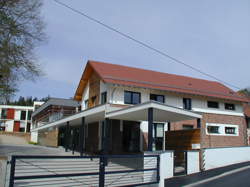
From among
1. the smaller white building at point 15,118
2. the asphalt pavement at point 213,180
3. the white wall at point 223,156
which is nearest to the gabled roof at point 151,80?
the white wall at point 223,156

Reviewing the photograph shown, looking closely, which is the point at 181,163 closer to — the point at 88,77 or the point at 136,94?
the point at 136,94

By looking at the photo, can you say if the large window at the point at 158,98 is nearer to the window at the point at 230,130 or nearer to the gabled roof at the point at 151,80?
the gabled roof at the point at 151,80

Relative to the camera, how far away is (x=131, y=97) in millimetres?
21656

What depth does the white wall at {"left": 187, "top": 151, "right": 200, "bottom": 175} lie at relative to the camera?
13519mm

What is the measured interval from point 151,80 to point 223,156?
10.1 meters

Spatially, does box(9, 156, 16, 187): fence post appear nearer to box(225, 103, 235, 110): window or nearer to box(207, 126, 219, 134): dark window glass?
box(207, 126, 219, 134): dark window glass

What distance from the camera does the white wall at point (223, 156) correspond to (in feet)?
48.9

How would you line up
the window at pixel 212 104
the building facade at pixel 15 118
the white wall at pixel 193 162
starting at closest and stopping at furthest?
the white wall at pixel 193 162 < the window at pixel 212 104 < the building facade at pixel 15 118

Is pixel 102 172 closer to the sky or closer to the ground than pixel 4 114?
closer to the ground

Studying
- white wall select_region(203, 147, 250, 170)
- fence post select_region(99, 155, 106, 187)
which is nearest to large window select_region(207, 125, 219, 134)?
white wall select_region(203, 147, 250, 170)

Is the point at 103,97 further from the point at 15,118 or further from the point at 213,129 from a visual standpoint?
the point at 15,118

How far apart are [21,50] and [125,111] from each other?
24.3ft

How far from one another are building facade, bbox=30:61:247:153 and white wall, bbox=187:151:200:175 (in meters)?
3.76

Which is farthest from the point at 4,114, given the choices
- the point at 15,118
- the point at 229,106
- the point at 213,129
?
the point at 229,106
